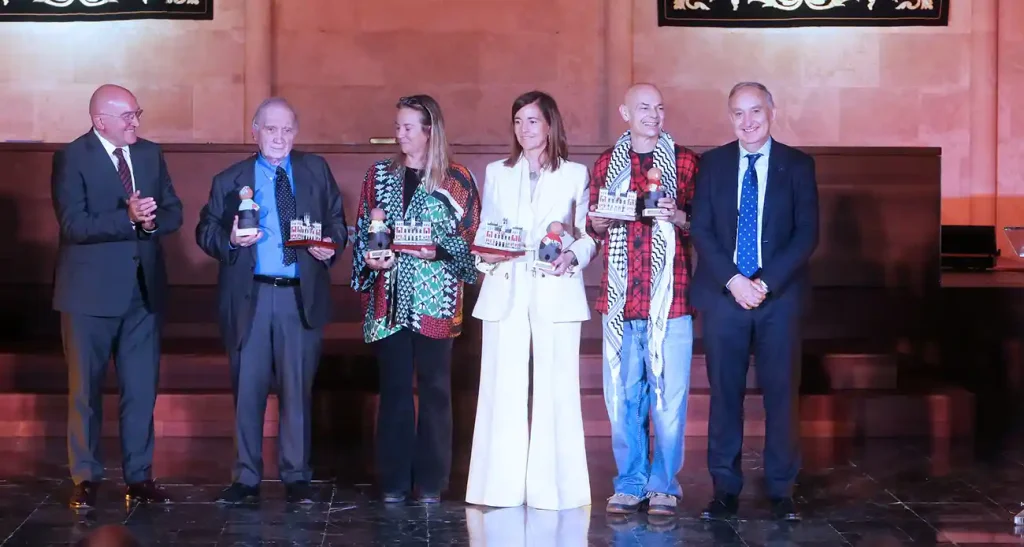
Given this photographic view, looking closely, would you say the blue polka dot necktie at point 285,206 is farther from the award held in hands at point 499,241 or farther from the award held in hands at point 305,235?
the award held in hands at point 499,241

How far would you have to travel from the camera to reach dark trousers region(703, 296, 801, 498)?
5293mm

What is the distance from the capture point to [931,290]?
8.06 meters

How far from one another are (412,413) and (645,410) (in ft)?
3.35

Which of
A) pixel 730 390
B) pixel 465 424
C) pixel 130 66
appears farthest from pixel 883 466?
pixel 130 66

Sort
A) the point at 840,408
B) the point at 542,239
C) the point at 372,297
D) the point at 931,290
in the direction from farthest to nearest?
the point at 931,290 → the point at 840,408 → the point at 372,297 → the point at 542,239

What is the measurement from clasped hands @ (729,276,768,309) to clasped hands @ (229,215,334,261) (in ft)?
5.70

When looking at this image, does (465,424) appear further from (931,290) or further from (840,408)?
(931,290)

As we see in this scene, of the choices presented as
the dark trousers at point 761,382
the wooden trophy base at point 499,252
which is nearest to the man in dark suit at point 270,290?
the wooden trophy base at point 499,252

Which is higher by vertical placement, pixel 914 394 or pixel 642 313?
pixel 642 313

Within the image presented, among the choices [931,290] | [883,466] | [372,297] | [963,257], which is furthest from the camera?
[963,257]

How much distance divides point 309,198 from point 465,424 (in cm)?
213

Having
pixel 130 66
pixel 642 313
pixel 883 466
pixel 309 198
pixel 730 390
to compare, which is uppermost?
pixel 130 66

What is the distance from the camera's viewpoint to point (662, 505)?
5.39 meters

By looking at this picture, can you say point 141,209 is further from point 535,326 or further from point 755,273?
point 755,273
